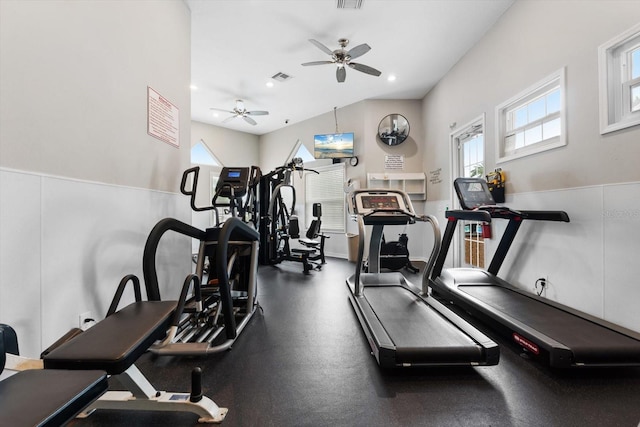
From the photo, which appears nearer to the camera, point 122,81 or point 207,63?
point 122,81

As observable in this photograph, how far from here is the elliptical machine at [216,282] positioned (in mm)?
1742

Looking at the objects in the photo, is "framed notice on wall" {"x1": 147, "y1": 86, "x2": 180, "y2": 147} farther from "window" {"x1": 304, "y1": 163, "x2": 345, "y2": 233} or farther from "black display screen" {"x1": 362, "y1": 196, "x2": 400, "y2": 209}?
"window" {"x1": 304, "y1": 163, "x2": 345, "y2": 233}

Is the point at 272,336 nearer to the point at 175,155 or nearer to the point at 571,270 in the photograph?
the point at 175,155

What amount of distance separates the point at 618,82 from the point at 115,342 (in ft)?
12.3

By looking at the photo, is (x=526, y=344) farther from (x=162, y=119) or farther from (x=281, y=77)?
(x=281, y=77)

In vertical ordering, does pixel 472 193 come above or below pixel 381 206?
above

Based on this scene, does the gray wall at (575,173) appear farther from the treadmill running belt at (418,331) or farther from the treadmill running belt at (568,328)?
the treadmill running belt at (418,331)

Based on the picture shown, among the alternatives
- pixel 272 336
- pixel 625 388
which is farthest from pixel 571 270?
pixel 272 336

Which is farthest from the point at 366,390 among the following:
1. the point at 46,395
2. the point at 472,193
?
the point at 472,193

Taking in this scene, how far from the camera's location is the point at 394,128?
5605 millimetres

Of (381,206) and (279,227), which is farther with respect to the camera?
(279,227)

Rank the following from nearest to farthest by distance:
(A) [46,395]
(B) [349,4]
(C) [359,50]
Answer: (A) [46,395] → (B) [349,4] → (C) [359,50]

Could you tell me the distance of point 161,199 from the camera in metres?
2.57

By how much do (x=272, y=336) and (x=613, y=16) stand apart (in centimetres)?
373
